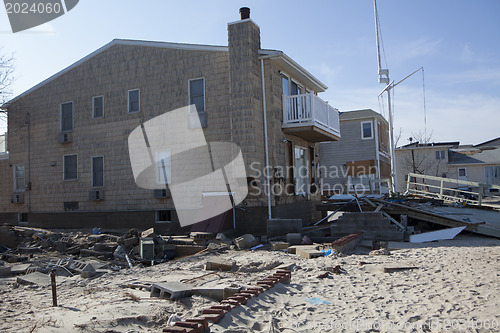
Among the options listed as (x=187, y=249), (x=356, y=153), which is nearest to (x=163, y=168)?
(x=187, y=249)

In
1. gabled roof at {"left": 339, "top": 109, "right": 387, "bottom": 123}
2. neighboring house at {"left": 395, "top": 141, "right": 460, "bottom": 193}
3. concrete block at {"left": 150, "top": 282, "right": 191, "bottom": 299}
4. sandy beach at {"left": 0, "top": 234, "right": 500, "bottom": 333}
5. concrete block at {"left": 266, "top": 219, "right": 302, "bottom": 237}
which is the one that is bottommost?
sandy beach at {"left": 0, "top": 234, "right": 500, "bottom": 333}

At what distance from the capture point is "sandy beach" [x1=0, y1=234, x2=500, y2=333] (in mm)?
4953

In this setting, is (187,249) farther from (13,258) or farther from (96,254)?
(13,258)

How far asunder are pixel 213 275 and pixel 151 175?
907cm

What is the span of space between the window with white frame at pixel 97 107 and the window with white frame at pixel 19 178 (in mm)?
5374

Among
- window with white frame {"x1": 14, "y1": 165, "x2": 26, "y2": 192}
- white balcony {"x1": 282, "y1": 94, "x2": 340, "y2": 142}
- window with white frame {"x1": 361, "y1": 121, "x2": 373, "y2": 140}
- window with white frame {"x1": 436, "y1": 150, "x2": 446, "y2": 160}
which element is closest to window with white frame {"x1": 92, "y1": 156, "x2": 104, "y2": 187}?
window with white frame {"x1": 14, "y1": 165, "x2": 26, "y2": 192}

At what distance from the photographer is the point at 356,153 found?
28.1 m

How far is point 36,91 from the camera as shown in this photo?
19781 mm

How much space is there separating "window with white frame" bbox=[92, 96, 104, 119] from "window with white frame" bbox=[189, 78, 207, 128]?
4.63 metres

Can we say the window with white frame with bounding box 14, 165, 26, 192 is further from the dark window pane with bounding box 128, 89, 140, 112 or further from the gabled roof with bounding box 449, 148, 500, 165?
the gabled roof with bounding box 449, 148, 500, 165

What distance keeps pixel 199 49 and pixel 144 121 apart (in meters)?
3.73

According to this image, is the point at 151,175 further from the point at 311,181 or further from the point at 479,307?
the point at 479,307

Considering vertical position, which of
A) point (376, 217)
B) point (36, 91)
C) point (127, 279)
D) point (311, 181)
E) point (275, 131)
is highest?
point (36, 91)

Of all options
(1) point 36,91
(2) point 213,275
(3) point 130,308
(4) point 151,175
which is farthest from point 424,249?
(1) point 36,91
